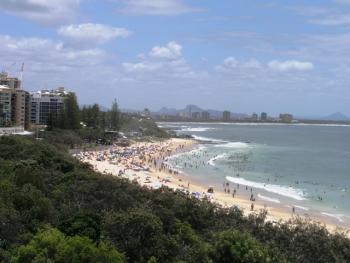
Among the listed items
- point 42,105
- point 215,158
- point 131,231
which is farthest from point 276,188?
point 42,105

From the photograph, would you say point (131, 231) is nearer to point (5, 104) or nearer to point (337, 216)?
point (337, 216)

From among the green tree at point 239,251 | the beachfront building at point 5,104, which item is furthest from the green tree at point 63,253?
the beachfront building at point 5,104

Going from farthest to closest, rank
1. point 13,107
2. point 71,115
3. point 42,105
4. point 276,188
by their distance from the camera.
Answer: point 42,105 < point 13,107 < point 71,115 < point 276,188

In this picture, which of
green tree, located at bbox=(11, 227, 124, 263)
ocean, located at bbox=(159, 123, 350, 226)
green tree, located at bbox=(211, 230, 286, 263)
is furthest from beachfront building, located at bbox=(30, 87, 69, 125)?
green tree, located at bbox=(11, 227, 124, 263)

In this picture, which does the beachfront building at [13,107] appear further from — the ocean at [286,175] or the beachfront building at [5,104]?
the ocean at [286,175]

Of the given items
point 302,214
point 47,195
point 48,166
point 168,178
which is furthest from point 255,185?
point 47,195

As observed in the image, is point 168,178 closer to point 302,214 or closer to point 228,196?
point 228,196
